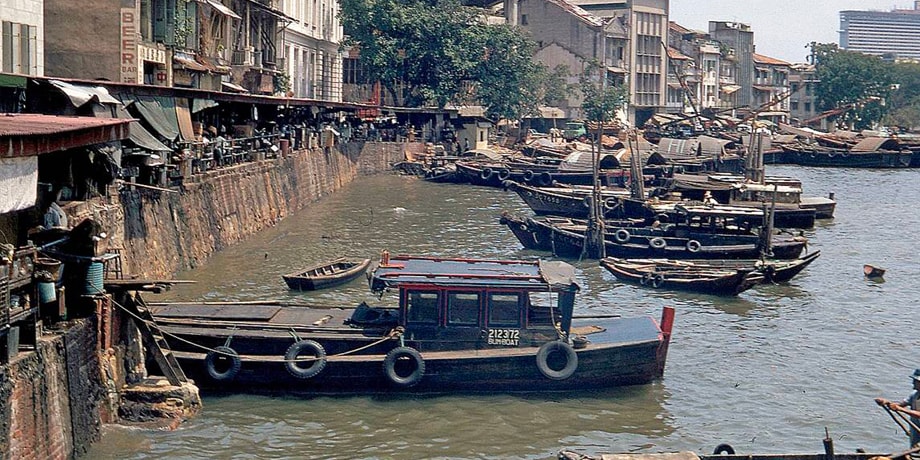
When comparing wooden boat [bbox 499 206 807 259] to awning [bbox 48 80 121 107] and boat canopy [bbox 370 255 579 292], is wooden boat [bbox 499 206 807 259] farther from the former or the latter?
awning [bbox 48 80 121 107]

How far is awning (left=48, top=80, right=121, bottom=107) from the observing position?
22156mm

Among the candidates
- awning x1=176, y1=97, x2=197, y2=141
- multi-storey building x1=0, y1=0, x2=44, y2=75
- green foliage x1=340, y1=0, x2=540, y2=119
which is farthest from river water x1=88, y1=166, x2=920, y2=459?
green foliage x1=340, y1=0, x2=540, y2=119

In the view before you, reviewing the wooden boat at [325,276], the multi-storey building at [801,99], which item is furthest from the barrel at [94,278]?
the multi-storey building at [801,99]

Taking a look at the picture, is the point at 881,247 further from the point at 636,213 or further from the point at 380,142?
the point at 380,142

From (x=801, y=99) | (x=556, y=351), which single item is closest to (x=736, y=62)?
(x=801, y=99)

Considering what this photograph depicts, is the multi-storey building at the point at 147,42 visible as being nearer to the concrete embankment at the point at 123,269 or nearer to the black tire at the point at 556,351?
the concrete embankment at the point at 123,269

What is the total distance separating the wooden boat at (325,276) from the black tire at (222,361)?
9.70 metres

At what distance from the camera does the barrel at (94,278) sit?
16016mm

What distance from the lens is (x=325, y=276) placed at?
29.7 metres

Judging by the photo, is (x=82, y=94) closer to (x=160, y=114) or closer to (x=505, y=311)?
(x=160, y=114)

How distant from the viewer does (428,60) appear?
230ft

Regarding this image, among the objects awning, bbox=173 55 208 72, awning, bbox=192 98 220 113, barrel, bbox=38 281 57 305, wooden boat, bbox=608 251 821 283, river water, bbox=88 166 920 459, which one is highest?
awning, bbox=173 55 208 72

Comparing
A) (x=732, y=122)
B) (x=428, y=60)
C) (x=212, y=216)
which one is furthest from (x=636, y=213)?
(x=732, y=122)

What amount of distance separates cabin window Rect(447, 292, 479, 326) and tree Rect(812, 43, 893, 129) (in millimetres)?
106927
